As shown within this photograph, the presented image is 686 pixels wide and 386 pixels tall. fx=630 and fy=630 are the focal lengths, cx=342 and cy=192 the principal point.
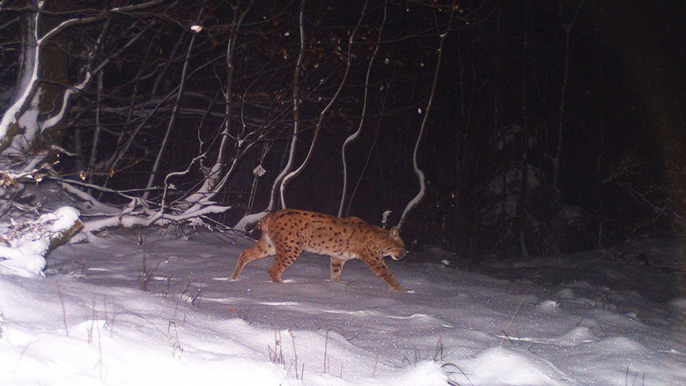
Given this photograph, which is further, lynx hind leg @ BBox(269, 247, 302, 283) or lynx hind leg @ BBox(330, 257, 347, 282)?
lynx hind leg @ BBox(330, 257, 347, 282)

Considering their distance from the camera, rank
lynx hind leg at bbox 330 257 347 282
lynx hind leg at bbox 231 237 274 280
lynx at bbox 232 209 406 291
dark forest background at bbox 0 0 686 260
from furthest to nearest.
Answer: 1. dark forest background at bbox 0 0 686 260
2. lynx hind leg at bbox 330 257 347 282
3. lynx at bbox 232 209 406 291
4. lynx hind leg at bbox 231 237 274 280

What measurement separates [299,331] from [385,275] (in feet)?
14.3

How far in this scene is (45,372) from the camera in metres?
3.05

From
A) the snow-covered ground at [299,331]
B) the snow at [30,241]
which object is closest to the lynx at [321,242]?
the snow-covered ground at [299,331]

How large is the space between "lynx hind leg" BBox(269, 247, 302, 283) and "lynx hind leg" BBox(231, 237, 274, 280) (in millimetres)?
288

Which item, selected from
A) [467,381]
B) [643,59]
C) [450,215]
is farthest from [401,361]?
[450,215]

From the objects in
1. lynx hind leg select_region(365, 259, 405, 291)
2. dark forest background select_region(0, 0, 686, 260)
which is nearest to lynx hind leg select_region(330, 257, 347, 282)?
lynx hind leg select_region(365, 259, 405, 291)

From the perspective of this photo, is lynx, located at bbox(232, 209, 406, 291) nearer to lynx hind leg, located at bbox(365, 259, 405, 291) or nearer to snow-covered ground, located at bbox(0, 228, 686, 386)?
lynx hind leg, located at bbox(365, 259, 405, 291)

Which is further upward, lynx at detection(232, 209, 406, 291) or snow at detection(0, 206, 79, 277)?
snow at detection(0, 206, 79, 277)

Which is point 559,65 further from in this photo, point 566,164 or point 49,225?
point 49,225

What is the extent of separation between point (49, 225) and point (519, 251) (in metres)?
17.3

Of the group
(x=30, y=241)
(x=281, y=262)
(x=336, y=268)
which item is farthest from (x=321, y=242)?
(x=30, y=241)

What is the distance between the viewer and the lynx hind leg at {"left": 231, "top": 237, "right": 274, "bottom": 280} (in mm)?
8906

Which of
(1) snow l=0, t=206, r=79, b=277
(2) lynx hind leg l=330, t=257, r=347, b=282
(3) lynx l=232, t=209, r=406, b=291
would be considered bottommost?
(2) lynx hind leg l=330, t=257, r=347, b=282
